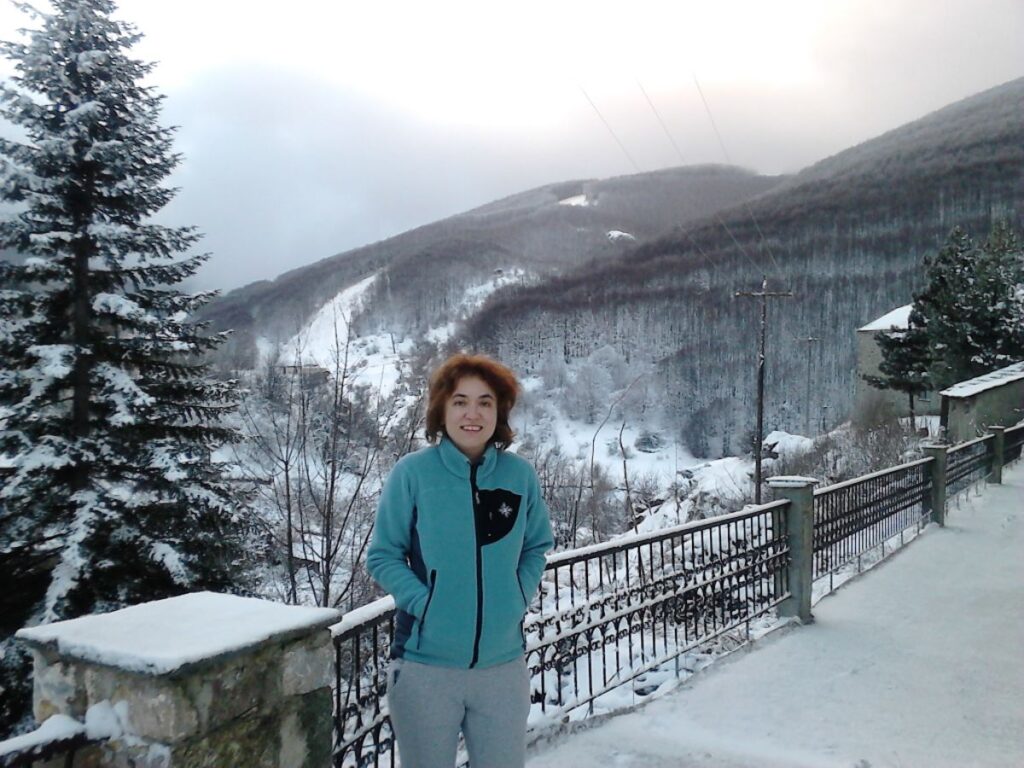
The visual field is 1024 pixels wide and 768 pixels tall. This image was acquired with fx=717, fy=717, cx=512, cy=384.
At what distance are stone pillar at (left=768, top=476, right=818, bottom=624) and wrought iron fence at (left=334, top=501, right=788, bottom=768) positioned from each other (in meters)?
0.09

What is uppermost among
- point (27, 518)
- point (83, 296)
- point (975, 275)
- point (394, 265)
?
point (394, 265)

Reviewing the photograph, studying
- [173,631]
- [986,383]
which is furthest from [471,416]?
[986,383]

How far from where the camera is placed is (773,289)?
272ft

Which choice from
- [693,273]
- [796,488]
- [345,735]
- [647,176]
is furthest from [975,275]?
[693,273]

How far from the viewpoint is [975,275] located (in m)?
30.7

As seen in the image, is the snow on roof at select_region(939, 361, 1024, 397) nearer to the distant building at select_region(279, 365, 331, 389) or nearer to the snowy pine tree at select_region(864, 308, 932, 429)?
the snowy pine tree at select_region(864, 308, 932, 429)

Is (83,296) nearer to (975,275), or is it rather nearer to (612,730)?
(612,730)

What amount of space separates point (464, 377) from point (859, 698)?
3.44 meters

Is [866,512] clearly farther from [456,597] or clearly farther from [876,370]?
[876,370]

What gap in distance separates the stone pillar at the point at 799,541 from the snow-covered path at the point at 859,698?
0.21 metres

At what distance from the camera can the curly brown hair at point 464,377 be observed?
2520 millimetres

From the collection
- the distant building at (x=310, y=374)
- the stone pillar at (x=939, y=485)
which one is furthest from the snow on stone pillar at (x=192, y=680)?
the distant building at (x=310, y=374)

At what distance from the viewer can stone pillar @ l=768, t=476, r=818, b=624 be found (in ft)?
19.4

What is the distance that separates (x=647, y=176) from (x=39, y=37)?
60038 millimetres
